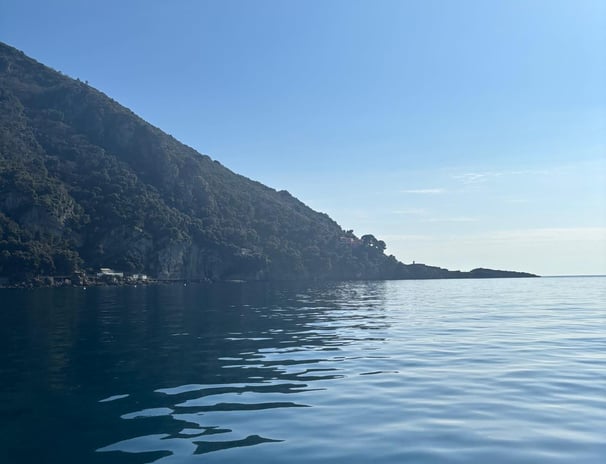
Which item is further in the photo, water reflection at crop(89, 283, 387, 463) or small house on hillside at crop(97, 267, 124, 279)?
small house on hillside at crop(97, 267, 124, 279)

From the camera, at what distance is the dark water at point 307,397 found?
11000 mm

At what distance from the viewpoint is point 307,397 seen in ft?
50.7

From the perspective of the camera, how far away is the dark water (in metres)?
11.0

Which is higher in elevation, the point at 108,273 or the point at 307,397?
the point at 108,273

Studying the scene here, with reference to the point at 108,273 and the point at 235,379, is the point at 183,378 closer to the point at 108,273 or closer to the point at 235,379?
the point at 235,379

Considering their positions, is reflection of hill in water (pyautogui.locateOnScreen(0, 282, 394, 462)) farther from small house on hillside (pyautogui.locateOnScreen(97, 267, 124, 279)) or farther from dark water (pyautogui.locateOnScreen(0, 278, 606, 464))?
small house on hillside (pyautogui.locateOnScreen(97, 267, 124, 279))

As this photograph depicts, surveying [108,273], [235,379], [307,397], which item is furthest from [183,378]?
[108,273]

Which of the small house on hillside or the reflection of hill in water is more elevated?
the small house on hillside

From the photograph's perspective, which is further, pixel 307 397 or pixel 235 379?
pixel 235 379

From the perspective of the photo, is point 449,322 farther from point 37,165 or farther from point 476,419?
point 37,165

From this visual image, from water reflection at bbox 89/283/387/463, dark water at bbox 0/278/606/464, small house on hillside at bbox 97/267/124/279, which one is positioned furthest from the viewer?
small house on hillside at bbox 97/267/124/279

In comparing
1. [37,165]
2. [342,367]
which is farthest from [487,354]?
[37,165]

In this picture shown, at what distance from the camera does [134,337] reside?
30.6 metres

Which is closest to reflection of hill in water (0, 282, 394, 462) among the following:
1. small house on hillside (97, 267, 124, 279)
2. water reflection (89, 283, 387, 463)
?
water reflection (89, 283, 387, 463)
